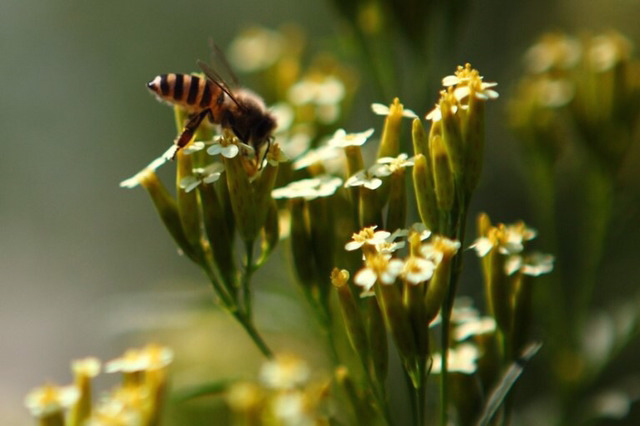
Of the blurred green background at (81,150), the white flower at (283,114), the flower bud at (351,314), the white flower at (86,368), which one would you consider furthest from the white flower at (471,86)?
the blurred green background at (81,150)

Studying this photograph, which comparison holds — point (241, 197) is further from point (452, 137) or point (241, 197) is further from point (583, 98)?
point (583, 98)

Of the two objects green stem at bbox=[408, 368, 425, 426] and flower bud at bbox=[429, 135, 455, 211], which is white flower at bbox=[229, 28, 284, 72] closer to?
flower bud at bbox=[429, 135, 455, 211]

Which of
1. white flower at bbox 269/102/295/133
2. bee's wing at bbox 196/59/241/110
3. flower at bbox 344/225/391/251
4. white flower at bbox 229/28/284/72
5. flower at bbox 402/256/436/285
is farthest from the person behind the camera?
white flower at bbox 229/28/284/72

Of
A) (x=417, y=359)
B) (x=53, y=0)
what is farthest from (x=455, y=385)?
(x=53, y=0)

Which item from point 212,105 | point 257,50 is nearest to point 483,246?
point 212,105

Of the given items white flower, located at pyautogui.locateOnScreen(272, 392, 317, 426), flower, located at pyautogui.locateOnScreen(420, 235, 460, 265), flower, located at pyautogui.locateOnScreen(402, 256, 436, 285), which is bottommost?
white flower, located at pyautogui.locateOnScreen(272, 392, 317, 426)

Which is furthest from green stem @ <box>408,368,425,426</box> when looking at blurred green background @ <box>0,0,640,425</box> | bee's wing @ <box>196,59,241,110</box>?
blurred green background @ <box>0,0,640,425</box>

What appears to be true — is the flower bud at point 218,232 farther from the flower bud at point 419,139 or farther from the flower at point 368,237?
the flower bud at point 419,139
